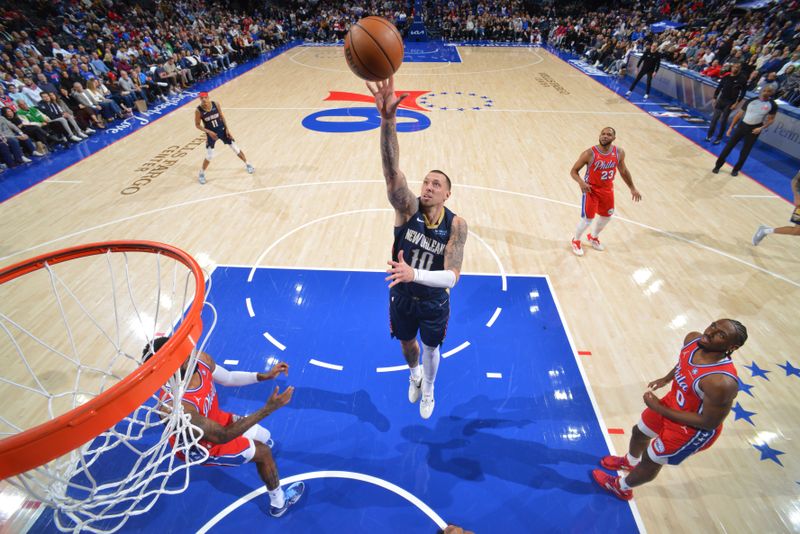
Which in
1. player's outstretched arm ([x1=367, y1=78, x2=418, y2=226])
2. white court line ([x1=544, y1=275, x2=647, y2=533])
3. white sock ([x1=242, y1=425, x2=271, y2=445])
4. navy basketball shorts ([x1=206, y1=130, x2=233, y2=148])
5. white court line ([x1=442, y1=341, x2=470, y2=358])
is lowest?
white court line ([x1=544, y1=275, x2=647, y2=533])

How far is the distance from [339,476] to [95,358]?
10.0 ft

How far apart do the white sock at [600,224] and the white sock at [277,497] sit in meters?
5.15

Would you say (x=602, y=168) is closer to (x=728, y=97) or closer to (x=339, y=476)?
(x=339, y=476)

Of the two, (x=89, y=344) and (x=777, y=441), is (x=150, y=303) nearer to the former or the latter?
(x=89, y=344)

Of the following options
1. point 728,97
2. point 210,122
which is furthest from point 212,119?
point 728,97

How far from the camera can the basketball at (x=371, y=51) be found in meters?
3.42

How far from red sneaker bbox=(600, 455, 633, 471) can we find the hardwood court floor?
0.66 ft

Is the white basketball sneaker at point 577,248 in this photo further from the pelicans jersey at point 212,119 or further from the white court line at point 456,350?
the pelicans jersey at point 212,119

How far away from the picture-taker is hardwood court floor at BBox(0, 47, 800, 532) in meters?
3.57

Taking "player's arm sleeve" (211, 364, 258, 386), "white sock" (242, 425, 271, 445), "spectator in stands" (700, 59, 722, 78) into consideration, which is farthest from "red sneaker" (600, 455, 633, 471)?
"spectator in stands" (700, 59, 722, 78)

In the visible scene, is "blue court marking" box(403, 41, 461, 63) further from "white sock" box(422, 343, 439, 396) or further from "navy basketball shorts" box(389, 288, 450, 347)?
"white sock" box(422, 343, 439, 396)

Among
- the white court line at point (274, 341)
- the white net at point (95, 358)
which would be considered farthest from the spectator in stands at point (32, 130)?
the white court line at point (274, 341)

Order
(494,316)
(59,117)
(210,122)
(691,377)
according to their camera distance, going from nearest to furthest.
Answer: (691,377) < (494,316) < (210,122) < (59,117)

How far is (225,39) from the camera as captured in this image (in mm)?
18406
